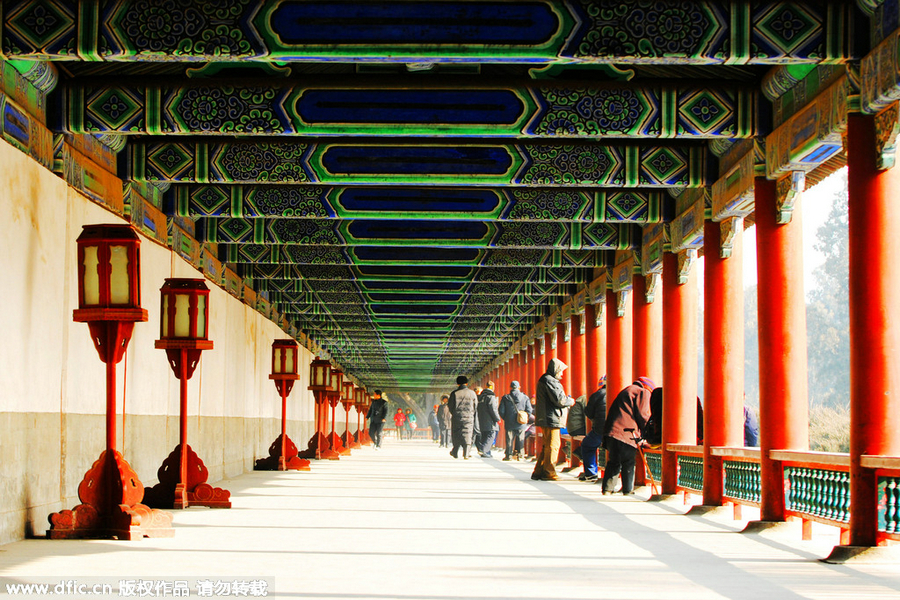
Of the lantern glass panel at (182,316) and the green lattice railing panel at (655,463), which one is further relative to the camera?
the green lattice railing panel at (655,463)

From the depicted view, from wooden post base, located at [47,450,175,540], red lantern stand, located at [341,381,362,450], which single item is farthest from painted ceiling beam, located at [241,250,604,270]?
red lantern stand, located at [341,381,362,450]

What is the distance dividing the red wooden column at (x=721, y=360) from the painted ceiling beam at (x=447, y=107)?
1.90 m

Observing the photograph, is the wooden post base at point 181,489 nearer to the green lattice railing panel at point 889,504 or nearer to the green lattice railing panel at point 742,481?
A: the green lattice railing panel at point 742,481

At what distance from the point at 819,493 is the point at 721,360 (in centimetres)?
294

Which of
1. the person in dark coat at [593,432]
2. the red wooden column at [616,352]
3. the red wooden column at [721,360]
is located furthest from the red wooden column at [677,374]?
the red wooden column at [616,352]

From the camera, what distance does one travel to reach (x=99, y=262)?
24.4 feet

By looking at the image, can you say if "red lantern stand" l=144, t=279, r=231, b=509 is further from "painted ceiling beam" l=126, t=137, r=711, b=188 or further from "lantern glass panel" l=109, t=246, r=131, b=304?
"lantern glass panel" l=109, t=246, r=131, b=304

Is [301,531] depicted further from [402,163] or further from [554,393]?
[554,393]

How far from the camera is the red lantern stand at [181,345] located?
9.38 meters

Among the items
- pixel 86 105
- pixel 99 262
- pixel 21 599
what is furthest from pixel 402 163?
pixel 21 599

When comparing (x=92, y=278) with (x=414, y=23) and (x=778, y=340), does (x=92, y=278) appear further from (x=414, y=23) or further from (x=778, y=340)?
(x=778, y=340)

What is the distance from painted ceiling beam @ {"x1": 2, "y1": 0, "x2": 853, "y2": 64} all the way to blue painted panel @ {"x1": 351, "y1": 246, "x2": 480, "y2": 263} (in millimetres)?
9464

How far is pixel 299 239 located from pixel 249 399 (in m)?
4.78

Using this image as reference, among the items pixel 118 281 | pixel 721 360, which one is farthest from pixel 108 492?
pixel 721 360
